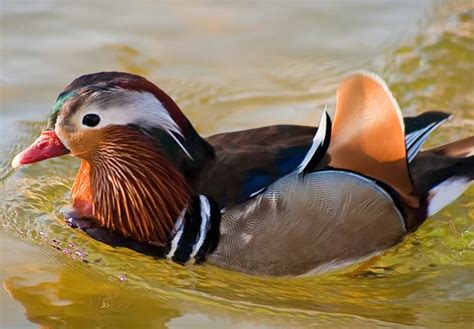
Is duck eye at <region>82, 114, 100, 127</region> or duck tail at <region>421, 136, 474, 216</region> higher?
duck eye at <region>82, 114, 100, 127</region>

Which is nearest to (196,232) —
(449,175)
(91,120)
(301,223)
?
(301,223)

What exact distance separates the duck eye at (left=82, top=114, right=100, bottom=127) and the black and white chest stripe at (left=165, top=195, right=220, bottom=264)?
47 centimetres

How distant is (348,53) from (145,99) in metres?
2.81

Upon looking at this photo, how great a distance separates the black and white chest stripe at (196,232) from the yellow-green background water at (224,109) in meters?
0.07

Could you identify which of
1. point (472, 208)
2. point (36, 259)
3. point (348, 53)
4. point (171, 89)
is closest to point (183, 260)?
point (36, 259)

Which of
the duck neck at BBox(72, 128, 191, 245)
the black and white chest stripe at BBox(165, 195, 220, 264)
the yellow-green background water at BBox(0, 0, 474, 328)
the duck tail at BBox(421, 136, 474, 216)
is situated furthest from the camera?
the duck tail at BBox(421, 136, 474, 216)

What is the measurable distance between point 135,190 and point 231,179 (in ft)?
1.38

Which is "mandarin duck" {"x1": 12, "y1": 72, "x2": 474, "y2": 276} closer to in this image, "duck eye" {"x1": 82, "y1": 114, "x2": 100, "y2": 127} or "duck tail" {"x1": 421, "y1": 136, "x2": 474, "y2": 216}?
"duck eye" {"x1": 82, "y1": 114, "x2": 100, "y2": 127}

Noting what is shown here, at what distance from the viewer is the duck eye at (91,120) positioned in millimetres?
4113

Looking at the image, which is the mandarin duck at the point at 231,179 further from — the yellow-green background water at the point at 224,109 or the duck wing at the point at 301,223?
the yellow-green background water at the point at 224,109

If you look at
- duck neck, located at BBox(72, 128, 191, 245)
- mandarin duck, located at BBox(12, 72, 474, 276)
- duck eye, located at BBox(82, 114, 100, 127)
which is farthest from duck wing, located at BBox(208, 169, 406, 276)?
duck eye, located at BBox(82, 114, 100, 127)

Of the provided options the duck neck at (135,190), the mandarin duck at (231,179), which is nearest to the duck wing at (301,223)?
the mandarin duck at (231,179)

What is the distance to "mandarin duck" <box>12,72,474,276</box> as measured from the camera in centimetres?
414

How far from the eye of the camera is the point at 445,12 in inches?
276
